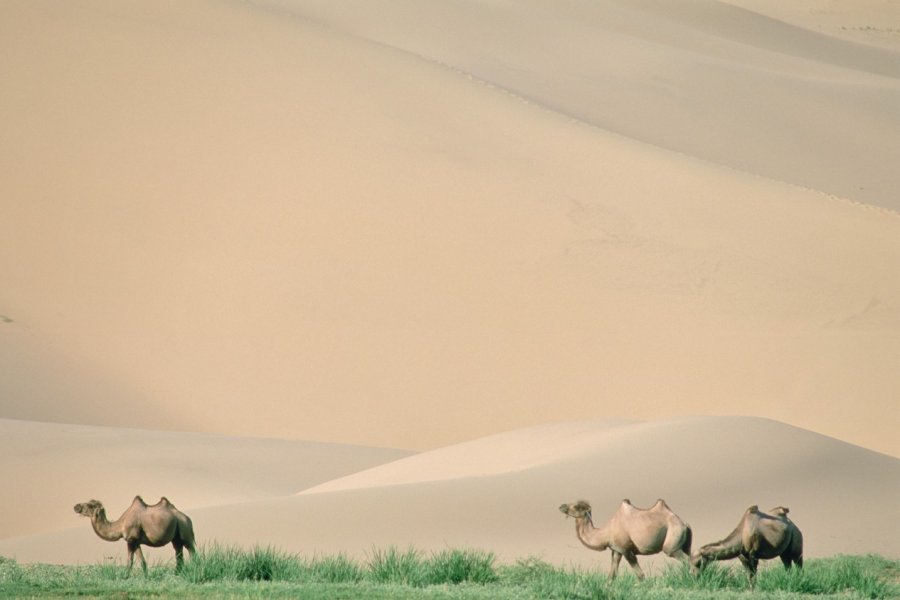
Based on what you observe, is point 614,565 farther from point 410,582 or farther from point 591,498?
point 591,498

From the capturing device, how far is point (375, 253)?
102 feet

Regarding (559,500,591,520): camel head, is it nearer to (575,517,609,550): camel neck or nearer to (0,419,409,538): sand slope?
(575,517,609,550): camel neck

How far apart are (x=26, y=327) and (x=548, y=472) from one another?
13763 mm

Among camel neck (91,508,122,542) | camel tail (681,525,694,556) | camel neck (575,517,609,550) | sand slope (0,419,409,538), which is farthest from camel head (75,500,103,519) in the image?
sand slope (0,419,409,538)

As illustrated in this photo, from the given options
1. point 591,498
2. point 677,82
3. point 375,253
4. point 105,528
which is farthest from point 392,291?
point 677,82

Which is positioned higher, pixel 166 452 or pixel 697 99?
pixel 697 99

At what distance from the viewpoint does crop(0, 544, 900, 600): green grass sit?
421 inches

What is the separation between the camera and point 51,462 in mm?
22141

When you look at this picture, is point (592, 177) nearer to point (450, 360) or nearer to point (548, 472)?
point (450, 360)

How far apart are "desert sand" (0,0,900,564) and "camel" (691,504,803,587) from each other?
5.33 meters

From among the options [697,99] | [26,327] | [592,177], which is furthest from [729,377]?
[697,99]

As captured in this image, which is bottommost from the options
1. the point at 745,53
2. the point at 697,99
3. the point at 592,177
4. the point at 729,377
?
the point at 729,377

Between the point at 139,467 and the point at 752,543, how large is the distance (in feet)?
39.0

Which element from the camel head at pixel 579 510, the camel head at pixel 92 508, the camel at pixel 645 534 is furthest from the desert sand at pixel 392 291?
→ the camel at pixel 645 534
